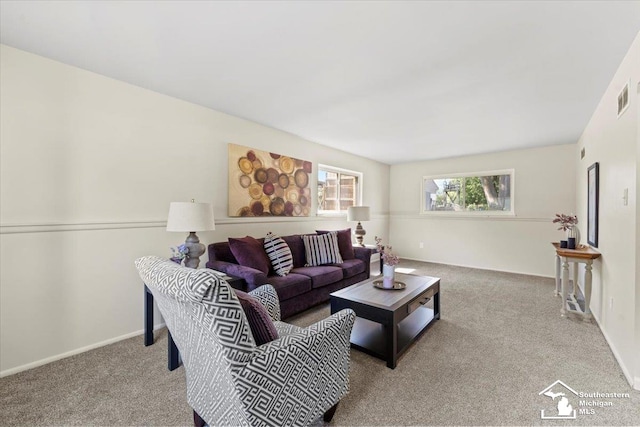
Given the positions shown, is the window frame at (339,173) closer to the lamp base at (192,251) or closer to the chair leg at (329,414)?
the lamp base at (192,251)

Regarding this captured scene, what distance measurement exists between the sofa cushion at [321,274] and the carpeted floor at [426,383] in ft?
1.55

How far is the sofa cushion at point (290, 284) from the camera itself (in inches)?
105

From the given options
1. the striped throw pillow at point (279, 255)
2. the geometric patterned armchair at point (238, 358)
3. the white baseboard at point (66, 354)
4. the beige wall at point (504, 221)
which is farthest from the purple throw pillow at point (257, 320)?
the beige wall at point (504, 221)

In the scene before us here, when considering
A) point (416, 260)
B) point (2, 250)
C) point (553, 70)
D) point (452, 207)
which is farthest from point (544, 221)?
point (2, 250)

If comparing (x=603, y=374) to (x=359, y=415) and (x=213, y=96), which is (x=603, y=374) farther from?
(x=213, y=96)

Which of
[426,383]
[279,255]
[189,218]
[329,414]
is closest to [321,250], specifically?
[279,255]

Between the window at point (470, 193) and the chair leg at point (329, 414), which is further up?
the window at point (470, 193)

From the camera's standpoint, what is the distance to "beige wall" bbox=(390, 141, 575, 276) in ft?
15.0

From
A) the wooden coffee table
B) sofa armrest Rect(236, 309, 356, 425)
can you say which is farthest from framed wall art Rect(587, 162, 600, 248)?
sofa armrest Rect(236, 309, 356, 425)

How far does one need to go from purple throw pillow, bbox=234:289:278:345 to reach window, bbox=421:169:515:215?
529cm

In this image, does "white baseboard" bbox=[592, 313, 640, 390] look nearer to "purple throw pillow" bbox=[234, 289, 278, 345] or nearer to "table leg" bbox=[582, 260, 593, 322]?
"table leg" bbox=[582, 260, 593, 322]

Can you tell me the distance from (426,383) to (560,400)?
0.77m

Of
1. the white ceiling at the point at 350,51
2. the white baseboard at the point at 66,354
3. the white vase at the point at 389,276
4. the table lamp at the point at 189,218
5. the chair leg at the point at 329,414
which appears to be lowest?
the white baseboard at the point at 66,354

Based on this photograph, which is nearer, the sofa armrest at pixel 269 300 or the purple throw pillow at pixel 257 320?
the purple throw pillow at pixel 257 320
